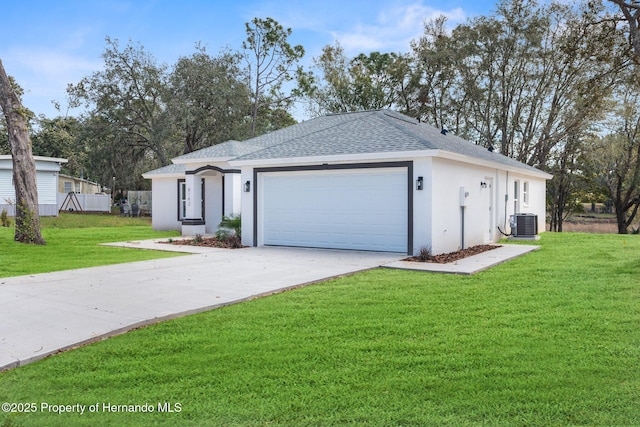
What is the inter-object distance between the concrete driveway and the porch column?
5.91 m

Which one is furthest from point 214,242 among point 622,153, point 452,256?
point 622,153

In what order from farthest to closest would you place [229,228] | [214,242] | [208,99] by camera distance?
[208,99]
[229,228]
[214,242]

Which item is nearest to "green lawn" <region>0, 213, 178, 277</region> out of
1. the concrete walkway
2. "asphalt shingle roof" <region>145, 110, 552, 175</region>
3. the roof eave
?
the concrete walkway

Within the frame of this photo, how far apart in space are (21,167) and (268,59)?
73.4 feet

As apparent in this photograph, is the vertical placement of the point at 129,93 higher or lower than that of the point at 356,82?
lower

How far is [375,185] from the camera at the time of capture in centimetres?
1248

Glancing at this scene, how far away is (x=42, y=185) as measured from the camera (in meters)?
30.8

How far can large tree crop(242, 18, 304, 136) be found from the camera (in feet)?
112

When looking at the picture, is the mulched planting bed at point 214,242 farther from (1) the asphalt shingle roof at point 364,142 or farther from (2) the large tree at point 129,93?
(2) the large tree at point 129,93

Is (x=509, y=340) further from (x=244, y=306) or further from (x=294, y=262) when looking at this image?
(x=294, y=262)

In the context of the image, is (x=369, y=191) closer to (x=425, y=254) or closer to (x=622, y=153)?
(x=425, y=254)

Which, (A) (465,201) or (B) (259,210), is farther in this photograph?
(B) (259,210)

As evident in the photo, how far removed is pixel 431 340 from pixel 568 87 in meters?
29.1

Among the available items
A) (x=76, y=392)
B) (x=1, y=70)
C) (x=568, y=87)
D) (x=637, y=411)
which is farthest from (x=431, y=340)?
(x=568, y=87)
